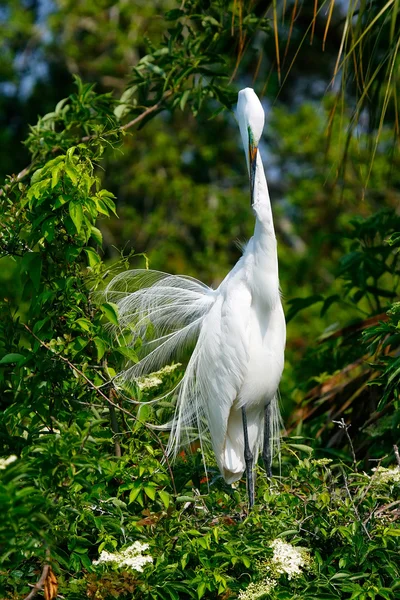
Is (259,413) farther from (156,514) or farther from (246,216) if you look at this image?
(246,216)

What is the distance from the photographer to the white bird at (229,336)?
2984 mm

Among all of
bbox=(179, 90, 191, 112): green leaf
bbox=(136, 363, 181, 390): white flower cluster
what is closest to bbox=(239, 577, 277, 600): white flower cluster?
bbox=(136, 363, 181, 390): white flower cluster

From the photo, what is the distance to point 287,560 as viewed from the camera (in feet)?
6.85

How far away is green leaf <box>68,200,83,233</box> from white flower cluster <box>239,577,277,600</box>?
103cm

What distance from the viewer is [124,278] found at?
315 centimetres

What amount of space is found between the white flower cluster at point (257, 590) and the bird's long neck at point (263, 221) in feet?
3.86

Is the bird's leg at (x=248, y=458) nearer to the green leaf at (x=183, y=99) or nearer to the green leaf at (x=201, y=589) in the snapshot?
the green leaf at (x=201, y=589)

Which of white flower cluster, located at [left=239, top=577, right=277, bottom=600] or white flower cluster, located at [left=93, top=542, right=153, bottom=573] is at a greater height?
white flower cluster, located at [left=93, top=542, right=153, bottom=573]

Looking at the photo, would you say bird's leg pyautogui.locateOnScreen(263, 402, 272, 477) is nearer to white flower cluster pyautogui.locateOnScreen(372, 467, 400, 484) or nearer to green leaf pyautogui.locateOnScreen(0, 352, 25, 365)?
white flower cluster pyautogui.locateOnScreen(372, 467, 400, 484)

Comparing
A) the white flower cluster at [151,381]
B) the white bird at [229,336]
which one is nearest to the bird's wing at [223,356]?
the white bird at [229,336]

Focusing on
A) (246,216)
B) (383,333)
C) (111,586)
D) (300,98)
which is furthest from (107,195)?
(300,98)

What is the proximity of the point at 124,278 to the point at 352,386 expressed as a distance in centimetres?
106

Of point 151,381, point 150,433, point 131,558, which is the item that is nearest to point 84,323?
point 151,381

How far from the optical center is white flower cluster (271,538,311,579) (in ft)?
6.81
